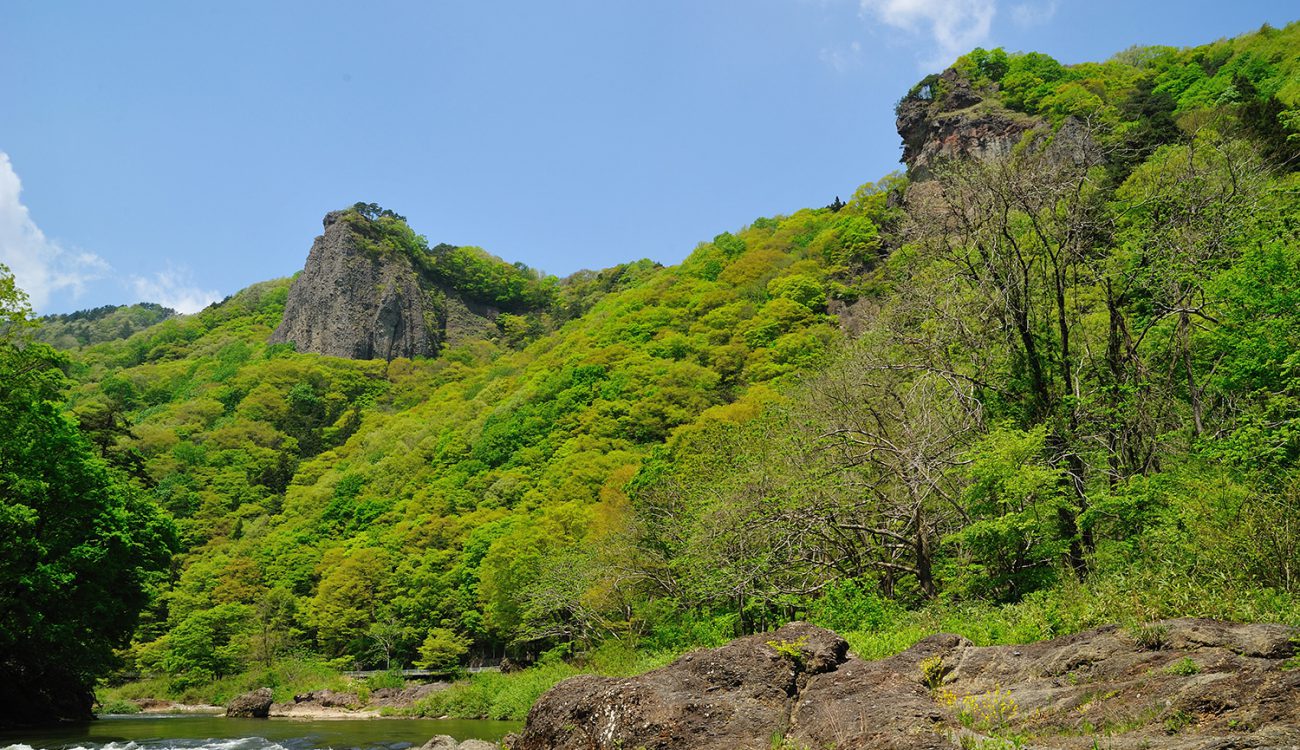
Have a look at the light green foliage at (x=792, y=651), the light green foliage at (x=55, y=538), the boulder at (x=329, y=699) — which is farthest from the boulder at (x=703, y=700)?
the boulder at (x=329, y=699)

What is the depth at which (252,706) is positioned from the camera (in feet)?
121

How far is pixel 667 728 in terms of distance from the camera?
8.52 metres

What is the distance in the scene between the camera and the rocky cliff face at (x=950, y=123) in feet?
236

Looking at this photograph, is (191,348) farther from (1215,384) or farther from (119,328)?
(1215,384)

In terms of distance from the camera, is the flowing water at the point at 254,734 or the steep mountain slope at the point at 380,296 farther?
the steep mountain slope at the point at 380,296

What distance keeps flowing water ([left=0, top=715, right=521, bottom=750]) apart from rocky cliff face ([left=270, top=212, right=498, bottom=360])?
353 ft

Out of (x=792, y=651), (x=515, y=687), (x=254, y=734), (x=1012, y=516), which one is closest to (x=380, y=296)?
(x=515, y=687)

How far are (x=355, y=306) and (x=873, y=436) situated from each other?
435 ft

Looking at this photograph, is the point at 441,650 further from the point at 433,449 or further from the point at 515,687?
the point at 433,449

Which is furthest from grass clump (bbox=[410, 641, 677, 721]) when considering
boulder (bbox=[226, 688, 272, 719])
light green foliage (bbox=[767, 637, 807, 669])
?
light green foliage (bbox=[767, 637, 807, 669])

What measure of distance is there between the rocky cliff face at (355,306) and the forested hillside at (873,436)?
2212cm

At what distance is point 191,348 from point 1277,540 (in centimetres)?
16476

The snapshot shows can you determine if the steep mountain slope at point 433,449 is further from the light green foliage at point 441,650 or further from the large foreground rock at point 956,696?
the large foreground rock at point 956,696

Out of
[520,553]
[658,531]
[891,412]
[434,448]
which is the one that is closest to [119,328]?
[434,448]
